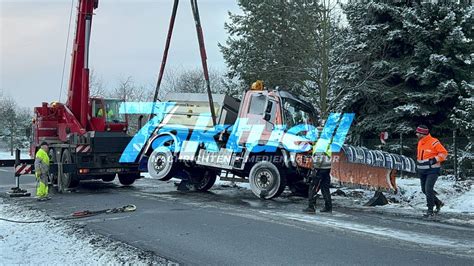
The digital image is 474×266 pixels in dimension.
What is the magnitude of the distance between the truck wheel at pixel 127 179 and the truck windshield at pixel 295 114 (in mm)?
6322

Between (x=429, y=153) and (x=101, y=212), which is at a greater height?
(x=429, y=153)

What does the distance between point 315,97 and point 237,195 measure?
7.87m

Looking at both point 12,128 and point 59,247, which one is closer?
point 59,247

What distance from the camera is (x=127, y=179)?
16.7 metres

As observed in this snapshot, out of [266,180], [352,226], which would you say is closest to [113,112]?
[266,180]

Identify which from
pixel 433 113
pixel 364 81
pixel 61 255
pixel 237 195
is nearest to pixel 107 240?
pixel 61 255

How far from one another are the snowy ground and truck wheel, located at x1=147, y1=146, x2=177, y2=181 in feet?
17.3

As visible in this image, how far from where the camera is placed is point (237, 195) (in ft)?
45.3

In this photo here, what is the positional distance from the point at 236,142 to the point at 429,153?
4.94 m

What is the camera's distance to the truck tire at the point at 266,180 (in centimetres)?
1227

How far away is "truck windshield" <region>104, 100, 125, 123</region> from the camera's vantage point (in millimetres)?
16547

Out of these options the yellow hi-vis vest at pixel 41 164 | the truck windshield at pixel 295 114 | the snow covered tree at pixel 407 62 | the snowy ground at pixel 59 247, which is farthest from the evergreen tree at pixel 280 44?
the snowy ground at pixel 59 247

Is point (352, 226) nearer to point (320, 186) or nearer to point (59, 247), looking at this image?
point (320, 186)

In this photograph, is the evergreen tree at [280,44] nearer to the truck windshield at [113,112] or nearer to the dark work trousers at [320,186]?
the truck windshield at [113,112]
